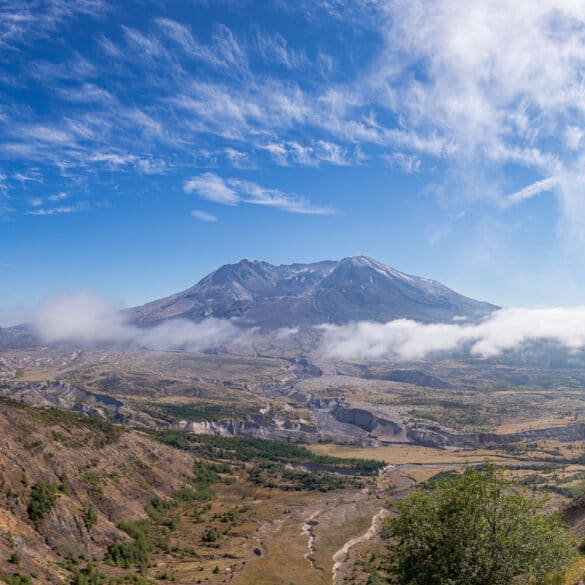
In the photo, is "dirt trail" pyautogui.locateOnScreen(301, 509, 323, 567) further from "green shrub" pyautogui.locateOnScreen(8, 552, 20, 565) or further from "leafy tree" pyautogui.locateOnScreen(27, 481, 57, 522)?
"green shrub" pyautogui.locateOnScreen(8, 552, 20, 565)

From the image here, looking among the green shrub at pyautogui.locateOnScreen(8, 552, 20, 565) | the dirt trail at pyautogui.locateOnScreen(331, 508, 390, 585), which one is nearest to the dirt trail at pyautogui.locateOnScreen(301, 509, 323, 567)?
the dirt trail at pyautogui.locateOnScreen(331, 508, 390, 585)

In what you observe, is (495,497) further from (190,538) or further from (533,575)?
(190,538)

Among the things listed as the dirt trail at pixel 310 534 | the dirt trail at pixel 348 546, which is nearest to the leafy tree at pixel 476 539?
the dirt trail at pixel 348 546

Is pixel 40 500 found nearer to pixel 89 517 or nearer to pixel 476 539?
pixel 89 517

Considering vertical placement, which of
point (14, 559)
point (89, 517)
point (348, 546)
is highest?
point (14, 559)

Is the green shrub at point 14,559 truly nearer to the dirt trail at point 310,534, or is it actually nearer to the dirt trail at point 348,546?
the dirt trail at point 348,546

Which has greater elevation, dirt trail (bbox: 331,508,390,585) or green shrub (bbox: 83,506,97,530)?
green shrub (bbox: 83,506,97,530)

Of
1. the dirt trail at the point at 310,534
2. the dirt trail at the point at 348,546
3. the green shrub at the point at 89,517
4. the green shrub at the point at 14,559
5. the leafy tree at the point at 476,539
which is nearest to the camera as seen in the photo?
the leafy tree at the point at 476,539

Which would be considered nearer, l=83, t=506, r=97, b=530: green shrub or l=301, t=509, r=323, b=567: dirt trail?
l=83, t=506, r=97, b=530: green shrub

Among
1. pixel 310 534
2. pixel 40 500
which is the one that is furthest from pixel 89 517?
pixel 310 534

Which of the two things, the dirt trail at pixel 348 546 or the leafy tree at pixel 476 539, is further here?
the dirt trail at pixel 348 546
